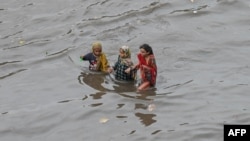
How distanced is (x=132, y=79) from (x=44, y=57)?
2.97 meters

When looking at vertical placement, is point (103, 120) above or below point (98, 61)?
below

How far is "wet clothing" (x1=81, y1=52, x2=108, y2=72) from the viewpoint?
11.6 meters

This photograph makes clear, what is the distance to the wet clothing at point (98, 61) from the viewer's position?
11.6 metres

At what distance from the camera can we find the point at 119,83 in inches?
444

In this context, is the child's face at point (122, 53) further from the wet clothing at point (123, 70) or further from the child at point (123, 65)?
the wet clothing at point (123, 70)

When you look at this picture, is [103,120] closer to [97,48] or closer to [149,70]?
[149,70]

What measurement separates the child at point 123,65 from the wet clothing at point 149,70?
32 cm

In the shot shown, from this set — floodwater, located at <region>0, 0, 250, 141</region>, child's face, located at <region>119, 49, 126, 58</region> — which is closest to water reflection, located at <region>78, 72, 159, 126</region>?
floodwater, located at <region>0, 0, 250, 141</region>

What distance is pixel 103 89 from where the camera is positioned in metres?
11.1

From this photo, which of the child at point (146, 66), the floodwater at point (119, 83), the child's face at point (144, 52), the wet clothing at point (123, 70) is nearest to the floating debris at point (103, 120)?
the floodwater at point (119, 83)

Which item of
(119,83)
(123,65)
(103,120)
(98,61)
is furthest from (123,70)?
(103,120)

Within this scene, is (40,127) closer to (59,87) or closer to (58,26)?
(59,87)

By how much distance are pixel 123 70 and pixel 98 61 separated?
815mm

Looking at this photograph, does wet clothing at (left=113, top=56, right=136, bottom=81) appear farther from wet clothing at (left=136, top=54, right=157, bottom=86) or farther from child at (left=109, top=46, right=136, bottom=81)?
wet clothing at (left=136, top=54, right=157, bottom=86)
